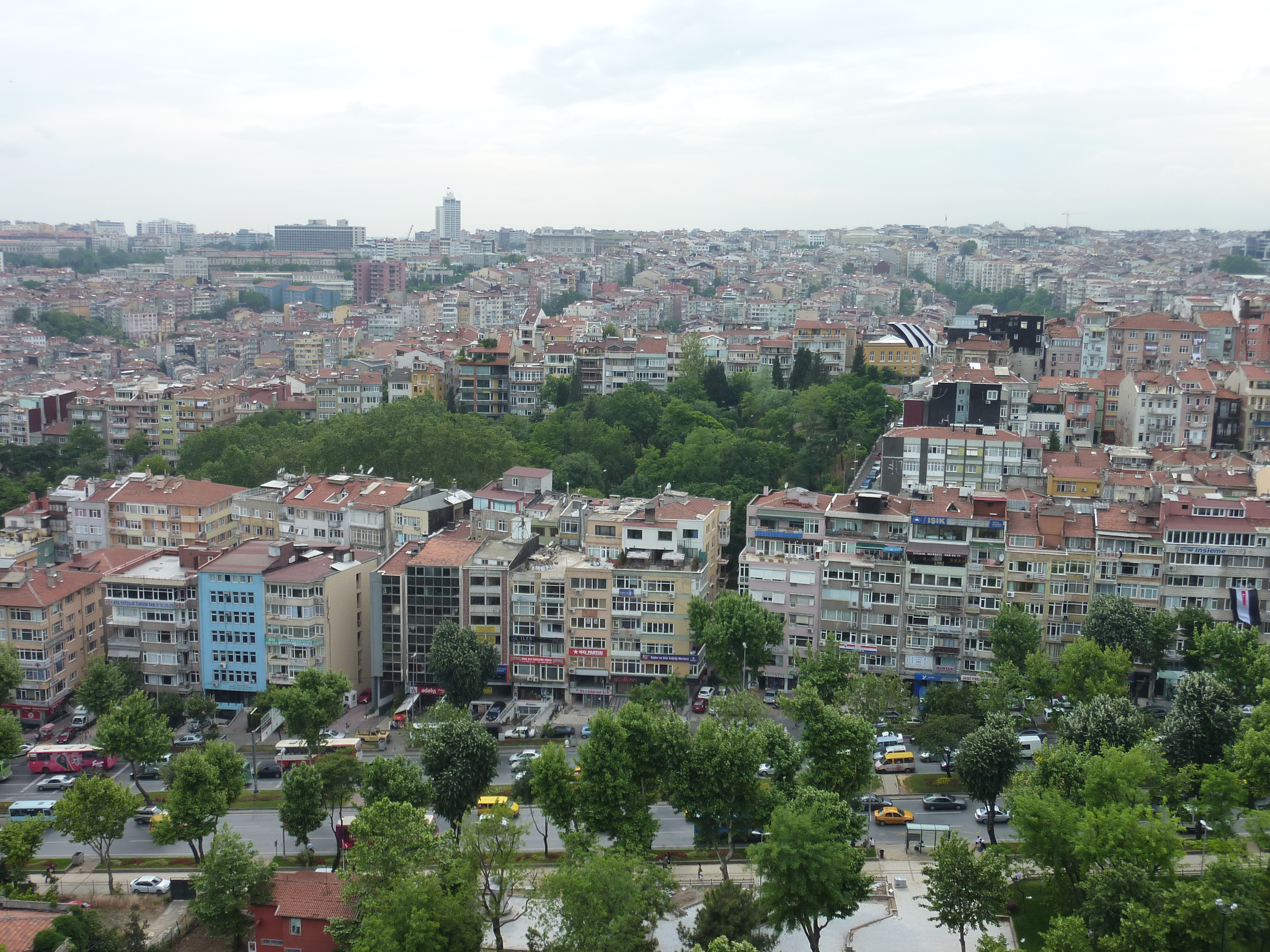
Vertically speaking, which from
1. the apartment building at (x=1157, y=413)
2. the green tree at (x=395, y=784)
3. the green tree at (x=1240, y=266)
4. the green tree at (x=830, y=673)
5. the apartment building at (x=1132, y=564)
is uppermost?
the green tree at (x=1240, y=266)

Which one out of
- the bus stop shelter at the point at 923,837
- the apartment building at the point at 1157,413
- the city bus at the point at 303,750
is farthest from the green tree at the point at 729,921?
the apartment building at the point at 1157,413

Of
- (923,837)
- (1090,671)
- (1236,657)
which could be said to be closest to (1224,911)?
(923,837)

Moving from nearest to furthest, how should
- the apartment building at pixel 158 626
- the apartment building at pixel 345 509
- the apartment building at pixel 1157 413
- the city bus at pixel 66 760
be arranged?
1. the city bus at pixel 66 760
2. the apartment building at pixel 158 626
3. the apartment building at pixel 345 509
4. the apartment building at pixel 1157 413

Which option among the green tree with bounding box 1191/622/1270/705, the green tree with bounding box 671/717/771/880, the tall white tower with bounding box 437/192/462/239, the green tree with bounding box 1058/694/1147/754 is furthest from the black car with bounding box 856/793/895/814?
the tall white tower with bounding box 437/192/462/239

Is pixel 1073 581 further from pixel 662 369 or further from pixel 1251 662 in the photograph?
pixel 662 369

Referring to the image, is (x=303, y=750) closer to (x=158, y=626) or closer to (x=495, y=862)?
(x=158, y=626)

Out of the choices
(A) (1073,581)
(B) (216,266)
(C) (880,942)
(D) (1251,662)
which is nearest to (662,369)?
(A) (1073,581)

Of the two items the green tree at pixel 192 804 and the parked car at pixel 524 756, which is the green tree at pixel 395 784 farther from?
the parked car at pixel 524 756
